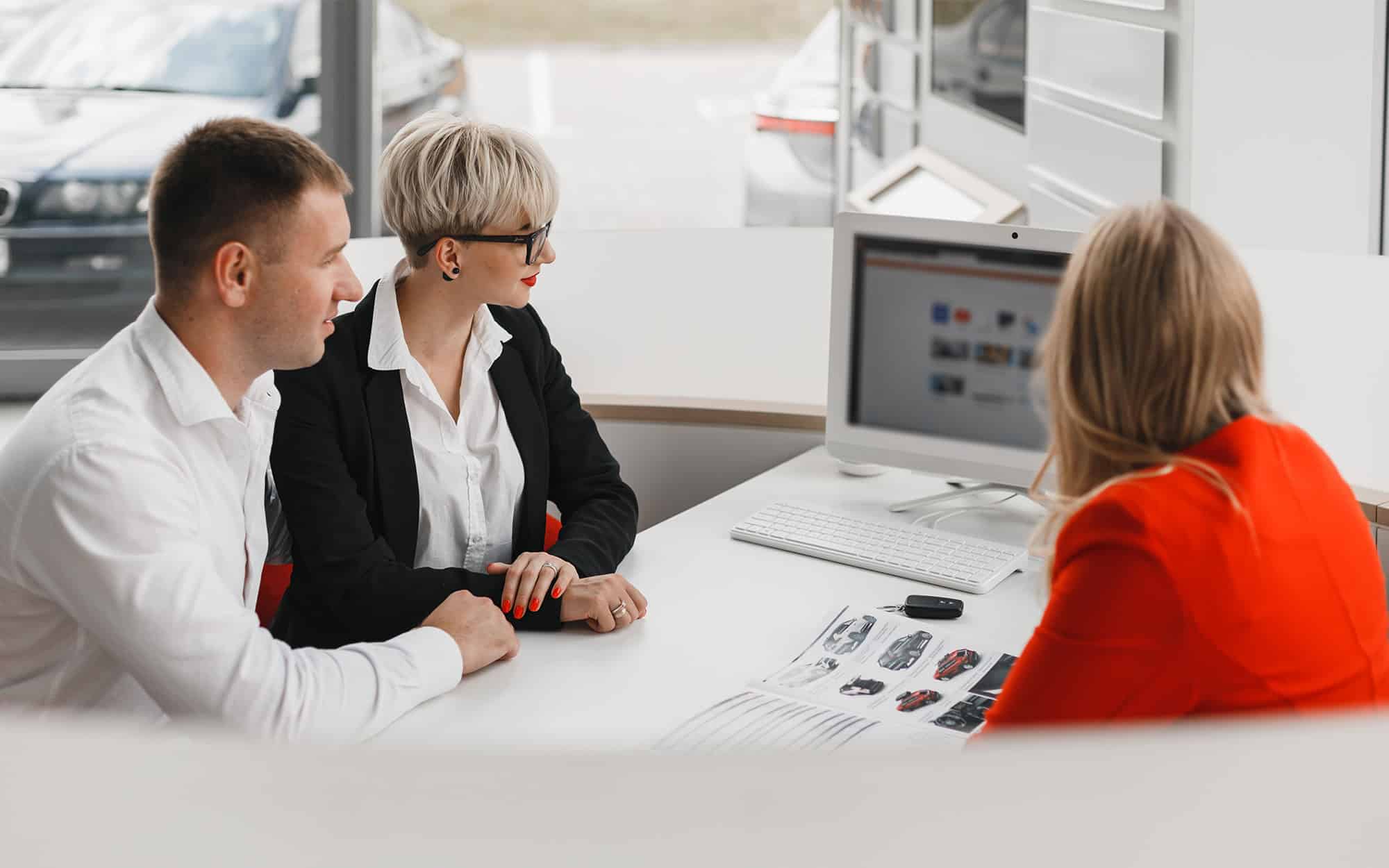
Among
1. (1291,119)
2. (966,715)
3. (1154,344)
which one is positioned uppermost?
(1291,119)

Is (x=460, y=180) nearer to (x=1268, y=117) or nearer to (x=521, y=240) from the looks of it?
(x=521, y=240)

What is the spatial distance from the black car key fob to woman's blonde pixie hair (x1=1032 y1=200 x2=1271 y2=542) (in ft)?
1.71

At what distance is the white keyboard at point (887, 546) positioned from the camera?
5.77ft

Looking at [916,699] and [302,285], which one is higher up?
[302,285]

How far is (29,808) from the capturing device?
0.45m

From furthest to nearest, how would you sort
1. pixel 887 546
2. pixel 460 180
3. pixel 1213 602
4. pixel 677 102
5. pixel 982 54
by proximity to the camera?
pixel 677 102 < pixel 982 54 < pixel 887 546 < pixel 460 180 < pixel 1213 602

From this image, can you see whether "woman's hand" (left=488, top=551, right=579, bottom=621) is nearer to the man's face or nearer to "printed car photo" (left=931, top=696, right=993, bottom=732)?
the man's face

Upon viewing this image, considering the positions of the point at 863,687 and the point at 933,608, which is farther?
the point at 933,608

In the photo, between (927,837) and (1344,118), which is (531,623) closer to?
(927,837)

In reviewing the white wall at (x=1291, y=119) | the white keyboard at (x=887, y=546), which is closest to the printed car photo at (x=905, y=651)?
the white keyboard at (x=887, y=546)

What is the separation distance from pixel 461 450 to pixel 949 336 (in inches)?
28.8

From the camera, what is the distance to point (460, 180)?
174cm

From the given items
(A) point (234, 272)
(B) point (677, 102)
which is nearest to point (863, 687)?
(A) point (234, 272)

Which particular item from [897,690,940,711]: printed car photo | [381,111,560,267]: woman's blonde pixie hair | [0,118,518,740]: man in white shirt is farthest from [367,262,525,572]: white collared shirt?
[897,690,940,711]: printed car photo
